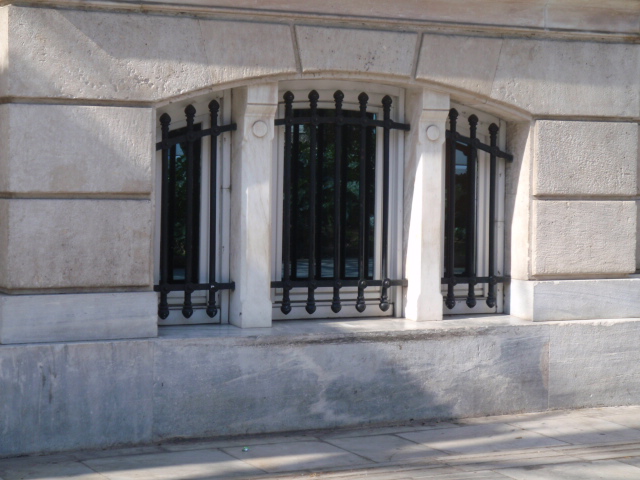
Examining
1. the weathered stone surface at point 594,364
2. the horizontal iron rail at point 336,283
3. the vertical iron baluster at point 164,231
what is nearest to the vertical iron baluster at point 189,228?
the vertical iron baluster at point 164,231

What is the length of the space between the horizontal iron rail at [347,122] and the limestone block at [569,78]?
2.57 ft

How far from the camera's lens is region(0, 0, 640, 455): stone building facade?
6.38 meters

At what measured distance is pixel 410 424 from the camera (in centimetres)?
738

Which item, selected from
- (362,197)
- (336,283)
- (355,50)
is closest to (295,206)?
(362,197)

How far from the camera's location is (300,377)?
7008 millimetres

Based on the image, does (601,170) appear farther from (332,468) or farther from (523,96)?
(332,468)

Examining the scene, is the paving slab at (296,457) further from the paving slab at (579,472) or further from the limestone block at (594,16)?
the limestone block at (594,16)

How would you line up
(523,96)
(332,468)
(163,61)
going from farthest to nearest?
(523,96)
(163,61)
(332,468)

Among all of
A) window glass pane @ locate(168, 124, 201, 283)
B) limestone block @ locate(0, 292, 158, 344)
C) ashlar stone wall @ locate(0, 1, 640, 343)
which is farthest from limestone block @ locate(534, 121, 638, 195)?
limestone block @ locate(0, 292, 158, 344)

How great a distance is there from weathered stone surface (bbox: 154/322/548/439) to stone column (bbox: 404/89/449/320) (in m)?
0.42

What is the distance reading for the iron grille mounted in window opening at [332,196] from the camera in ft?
24.3

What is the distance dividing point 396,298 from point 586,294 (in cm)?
156

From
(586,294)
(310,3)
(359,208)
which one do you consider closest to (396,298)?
(359,208)

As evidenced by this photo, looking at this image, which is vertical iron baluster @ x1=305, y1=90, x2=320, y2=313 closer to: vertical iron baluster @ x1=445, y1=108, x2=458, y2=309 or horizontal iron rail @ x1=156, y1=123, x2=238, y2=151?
horizontal iron rail @ x1=156, y1=123, x2=238, y2=151
